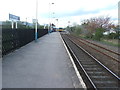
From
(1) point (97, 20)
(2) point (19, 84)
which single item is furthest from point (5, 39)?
(1) point (97, 20)

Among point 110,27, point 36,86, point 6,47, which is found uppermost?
point 110,27

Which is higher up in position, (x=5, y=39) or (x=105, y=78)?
(x=5, y=39)

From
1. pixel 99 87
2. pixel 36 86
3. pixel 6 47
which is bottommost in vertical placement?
pixel 99 87

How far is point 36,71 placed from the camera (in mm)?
6875

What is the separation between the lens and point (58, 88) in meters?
5.02

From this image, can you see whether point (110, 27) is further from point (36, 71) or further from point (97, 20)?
point (36, 71)

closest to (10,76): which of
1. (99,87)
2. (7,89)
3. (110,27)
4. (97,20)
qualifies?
(7,89)

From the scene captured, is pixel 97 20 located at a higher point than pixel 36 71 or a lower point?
higher

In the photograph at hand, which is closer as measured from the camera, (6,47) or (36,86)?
(36,86)

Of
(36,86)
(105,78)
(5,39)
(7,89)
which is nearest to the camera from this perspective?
(7,89)

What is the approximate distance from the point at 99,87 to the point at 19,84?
2945mm

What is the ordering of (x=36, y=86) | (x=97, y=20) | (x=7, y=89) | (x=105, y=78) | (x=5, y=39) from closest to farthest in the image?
(x=7, y=89) < (x=36, y=86) < (x=105, y=78) < (x=5, y=39) < (x=97, y=20)

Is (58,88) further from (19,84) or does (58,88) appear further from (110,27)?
(110,27)

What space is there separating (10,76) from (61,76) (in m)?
1.88
